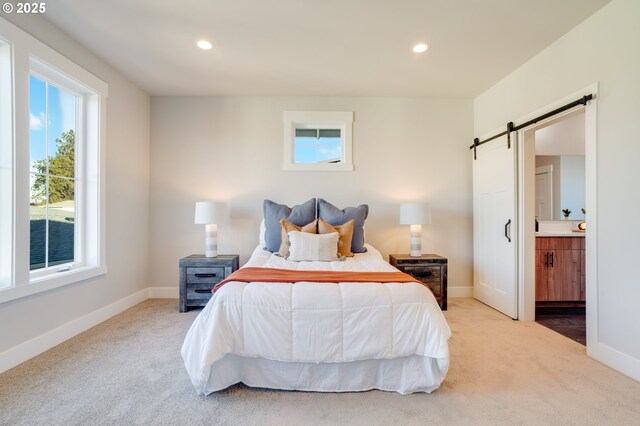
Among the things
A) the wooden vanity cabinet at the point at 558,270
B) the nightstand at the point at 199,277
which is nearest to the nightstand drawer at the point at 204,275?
the nightstand at the point at 199,277

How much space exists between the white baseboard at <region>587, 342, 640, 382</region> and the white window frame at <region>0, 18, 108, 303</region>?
435 centimetres

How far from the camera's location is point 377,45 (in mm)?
2617

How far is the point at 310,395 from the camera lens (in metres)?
1.73

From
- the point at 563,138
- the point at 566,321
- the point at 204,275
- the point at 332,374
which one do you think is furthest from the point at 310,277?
the point at 563,138

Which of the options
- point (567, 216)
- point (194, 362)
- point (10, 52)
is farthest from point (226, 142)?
point (567, 216)

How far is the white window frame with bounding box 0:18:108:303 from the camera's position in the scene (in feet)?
6.75

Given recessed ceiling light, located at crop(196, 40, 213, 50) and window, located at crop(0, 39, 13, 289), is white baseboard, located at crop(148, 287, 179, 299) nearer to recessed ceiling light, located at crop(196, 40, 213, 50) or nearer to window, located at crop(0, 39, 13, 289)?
window, located at crop(0, 39, 13, 289)

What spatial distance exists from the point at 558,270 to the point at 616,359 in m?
1.50

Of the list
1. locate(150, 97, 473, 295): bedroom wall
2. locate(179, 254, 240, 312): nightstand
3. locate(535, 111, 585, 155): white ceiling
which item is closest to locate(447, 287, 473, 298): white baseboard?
locate(150, 97, 473, 295): bedroom wall

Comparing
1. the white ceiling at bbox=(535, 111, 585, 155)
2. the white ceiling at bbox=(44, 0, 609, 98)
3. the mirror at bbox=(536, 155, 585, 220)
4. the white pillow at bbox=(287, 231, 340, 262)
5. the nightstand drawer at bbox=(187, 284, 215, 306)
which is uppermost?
the white ceiling at bbox=(44, 0, 609, 98)

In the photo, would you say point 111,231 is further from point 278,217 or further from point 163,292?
point 278,217

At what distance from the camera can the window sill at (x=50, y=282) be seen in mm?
2008

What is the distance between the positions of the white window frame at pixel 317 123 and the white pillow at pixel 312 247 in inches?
50.4

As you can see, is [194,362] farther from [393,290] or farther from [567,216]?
[567,216]
